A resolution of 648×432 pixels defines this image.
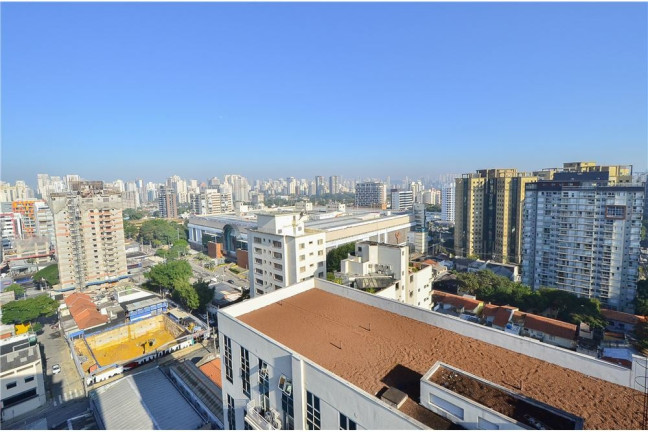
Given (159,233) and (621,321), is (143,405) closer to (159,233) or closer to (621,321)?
(621,321)

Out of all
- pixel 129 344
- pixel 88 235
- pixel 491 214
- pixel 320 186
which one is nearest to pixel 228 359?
pixel 129 344

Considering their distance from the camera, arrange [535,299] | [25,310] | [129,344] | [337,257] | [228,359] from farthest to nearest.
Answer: [337,257] < [25,310] < [535,299] < [129,344] < [228,359]

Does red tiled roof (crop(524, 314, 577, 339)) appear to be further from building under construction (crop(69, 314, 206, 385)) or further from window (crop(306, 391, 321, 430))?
building under construction (crop(69, 314, 206, 385))

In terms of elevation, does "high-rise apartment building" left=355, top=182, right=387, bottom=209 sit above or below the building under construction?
above

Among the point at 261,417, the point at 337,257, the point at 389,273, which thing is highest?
the point at 389,273

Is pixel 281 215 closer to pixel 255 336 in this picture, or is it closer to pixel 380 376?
pixel 255 336

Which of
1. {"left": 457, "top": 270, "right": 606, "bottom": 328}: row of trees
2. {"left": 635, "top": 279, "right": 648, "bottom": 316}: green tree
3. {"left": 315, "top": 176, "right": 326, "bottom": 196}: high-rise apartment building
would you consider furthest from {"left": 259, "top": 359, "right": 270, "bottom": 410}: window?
{"left": 315, "top": 176, "right": 326, "bottom": 196}: high-rise apartment building
